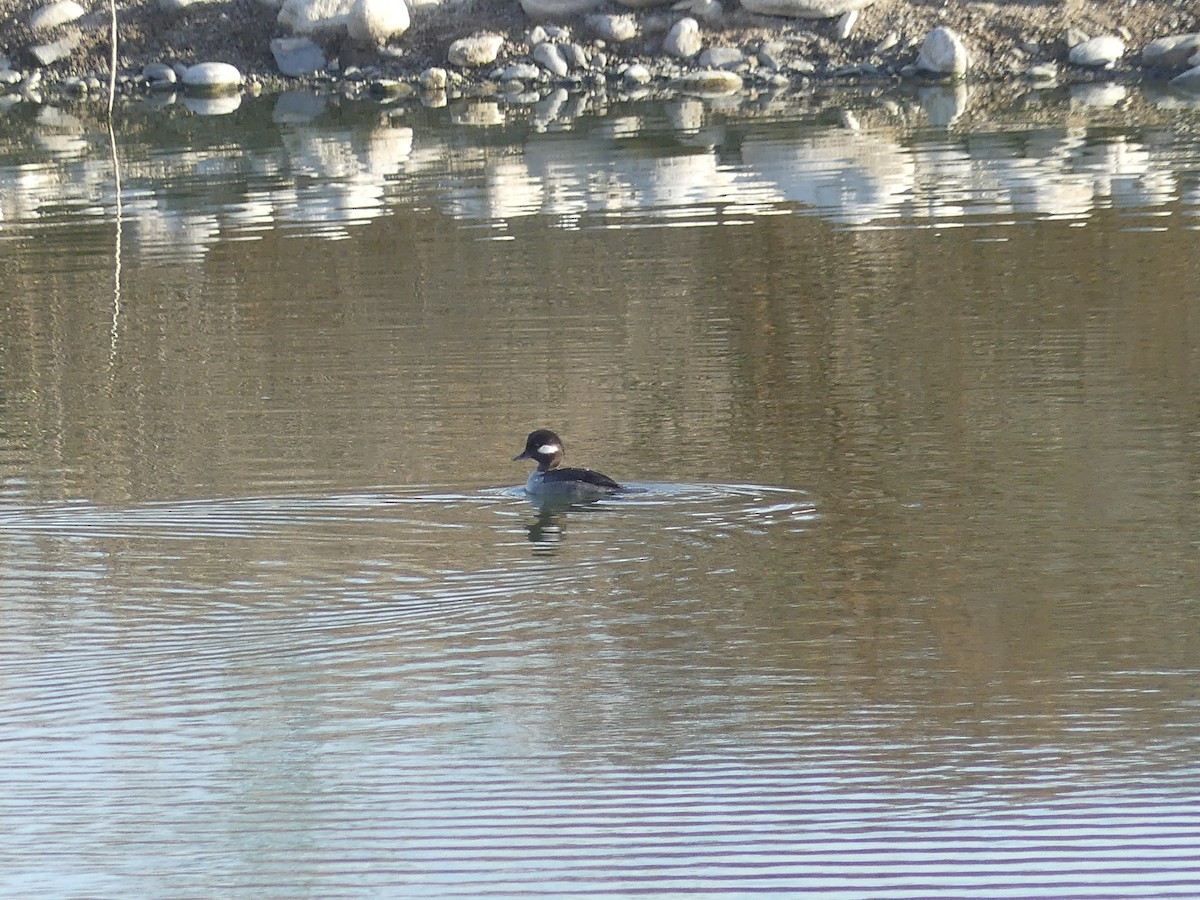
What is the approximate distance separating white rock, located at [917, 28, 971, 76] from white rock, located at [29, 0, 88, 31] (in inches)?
650

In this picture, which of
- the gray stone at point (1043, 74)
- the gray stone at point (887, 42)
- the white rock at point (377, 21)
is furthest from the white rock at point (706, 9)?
the gray stone at point (1043, 74)

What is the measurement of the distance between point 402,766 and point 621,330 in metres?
6.97

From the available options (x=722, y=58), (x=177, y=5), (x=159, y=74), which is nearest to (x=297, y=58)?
(x=159, y=74)

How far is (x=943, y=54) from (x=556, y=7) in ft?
23.3

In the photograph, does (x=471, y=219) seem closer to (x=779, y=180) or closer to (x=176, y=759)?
(x=779, y=180)

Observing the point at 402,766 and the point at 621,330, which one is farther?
the point at 621,330

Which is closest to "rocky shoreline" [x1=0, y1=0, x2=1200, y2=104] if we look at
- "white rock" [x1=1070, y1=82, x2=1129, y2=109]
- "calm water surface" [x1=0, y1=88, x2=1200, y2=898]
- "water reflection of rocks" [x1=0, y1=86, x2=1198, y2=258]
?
"white rock" [x1=1070, y1=82, x2=1129, y2=109]

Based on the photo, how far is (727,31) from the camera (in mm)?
33375

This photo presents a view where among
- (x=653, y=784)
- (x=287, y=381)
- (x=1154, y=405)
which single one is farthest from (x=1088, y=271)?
(x=653, y=784)

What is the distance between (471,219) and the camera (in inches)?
701

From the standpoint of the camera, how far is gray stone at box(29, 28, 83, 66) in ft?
121

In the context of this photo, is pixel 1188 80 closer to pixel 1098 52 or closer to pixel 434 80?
pixel 1098 52

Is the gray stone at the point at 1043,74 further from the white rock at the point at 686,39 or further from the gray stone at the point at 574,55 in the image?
the gray stone at the point at 574,55

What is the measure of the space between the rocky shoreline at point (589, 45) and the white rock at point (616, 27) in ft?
0.08
